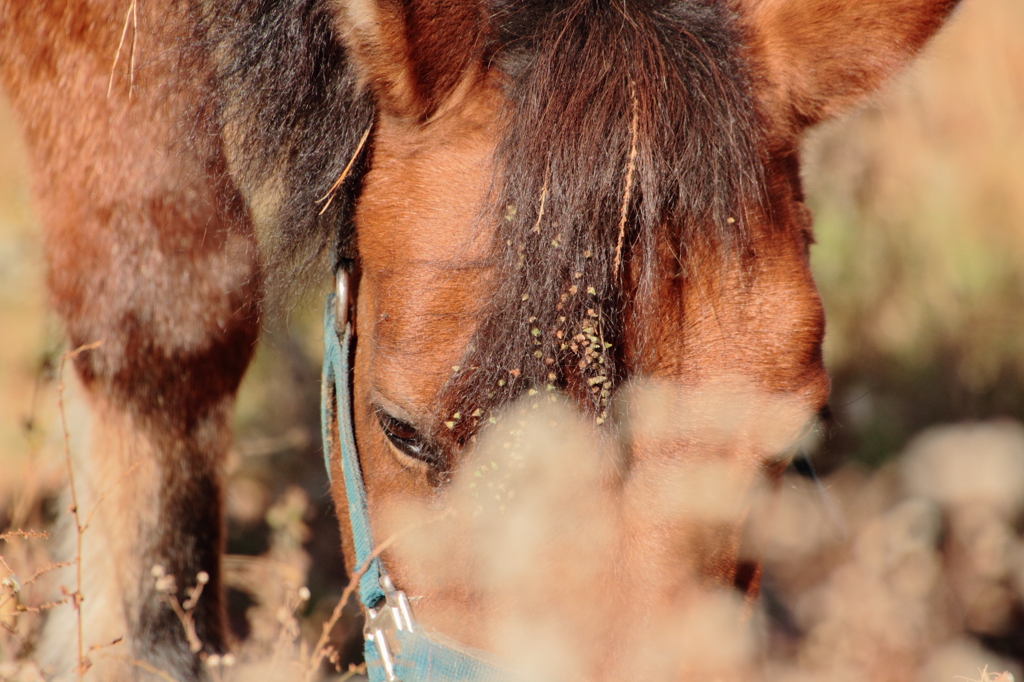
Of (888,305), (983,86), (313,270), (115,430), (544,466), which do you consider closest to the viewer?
(544,466)

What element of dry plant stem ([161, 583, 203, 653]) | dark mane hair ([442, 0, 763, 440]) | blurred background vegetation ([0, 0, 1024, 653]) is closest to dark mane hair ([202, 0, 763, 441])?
dark mane hair ([442, 0, 763, 440])

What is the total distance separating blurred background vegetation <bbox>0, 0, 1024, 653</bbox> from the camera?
295 centimetres

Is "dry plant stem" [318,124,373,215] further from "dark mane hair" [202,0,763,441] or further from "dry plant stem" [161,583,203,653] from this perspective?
"dry plant stem" [161,583,203,653]

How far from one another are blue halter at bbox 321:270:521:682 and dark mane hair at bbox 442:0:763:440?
1.10ft

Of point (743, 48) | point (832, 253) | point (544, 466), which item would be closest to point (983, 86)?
point (832, 253)

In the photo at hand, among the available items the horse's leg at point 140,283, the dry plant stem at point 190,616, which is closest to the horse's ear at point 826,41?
the horse's leg at point 140,283

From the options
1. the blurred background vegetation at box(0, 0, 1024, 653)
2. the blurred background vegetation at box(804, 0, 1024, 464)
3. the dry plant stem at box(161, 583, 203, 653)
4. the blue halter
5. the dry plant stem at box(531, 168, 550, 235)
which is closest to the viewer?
the dry plant stem at box(531, 168, 550, 235)

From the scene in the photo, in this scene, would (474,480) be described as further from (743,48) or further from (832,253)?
(832,253)

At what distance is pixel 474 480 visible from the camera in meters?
1.12

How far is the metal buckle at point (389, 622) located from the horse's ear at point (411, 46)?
2.50 feet

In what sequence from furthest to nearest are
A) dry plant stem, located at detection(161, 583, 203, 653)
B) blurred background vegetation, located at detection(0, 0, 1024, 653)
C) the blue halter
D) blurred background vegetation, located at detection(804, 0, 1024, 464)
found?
1. blurred background vegetation, located at detection(804, 0, 1024, 464)
2. blurred background vegetation, located at detection(0, 0, 1024, 653)
3. dry plant stem, located at detection(161, 583, 203, 653)
4. the blue halter

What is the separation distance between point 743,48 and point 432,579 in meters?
0.97

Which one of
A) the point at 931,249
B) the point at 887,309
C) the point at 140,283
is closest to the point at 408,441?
the point at 140,283

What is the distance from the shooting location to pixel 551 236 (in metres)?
1.07
